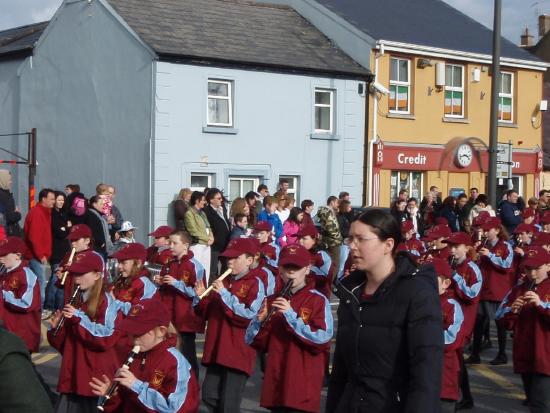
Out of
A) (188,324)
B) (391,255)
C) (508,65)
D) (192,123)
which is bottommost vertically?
(188,324)

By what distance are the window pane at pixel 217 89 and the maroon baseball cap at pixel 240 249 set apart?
16.5 meters

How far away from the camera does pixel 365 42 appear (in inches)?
1123

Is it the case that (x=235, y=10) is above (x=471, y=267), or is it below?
above

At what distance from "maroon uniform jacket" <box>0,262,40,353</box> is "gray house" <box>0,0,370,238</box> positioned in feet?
46.5

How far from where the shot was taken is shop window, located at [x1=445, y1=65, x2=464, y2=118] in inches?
1203

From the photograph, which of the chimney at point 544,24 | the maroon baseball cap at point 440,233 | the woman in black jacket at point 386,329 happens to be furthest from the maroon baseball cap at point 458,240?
the chimney at point 544,24

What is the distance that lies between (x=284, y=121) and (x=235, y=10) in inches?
159

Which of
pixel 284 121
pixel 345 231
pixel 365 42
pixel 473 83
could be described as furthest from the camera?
pixel 473 83

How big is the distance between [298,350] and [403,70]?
22611 millimetres

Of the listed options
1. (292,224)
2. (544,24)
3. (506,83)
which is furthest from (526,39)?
(292,224)

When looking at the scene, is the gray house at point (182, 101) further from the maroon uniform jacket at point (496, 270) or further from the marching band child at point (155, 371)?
the marching band child at point (155, 371)

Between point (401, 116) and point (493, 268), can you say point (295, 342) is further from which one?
point (401, 116)

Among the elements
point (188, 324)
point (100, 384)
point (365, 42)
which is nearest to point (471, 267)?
point (188, 324)

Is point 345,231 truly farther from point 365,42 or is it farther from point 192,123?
point 365,42
